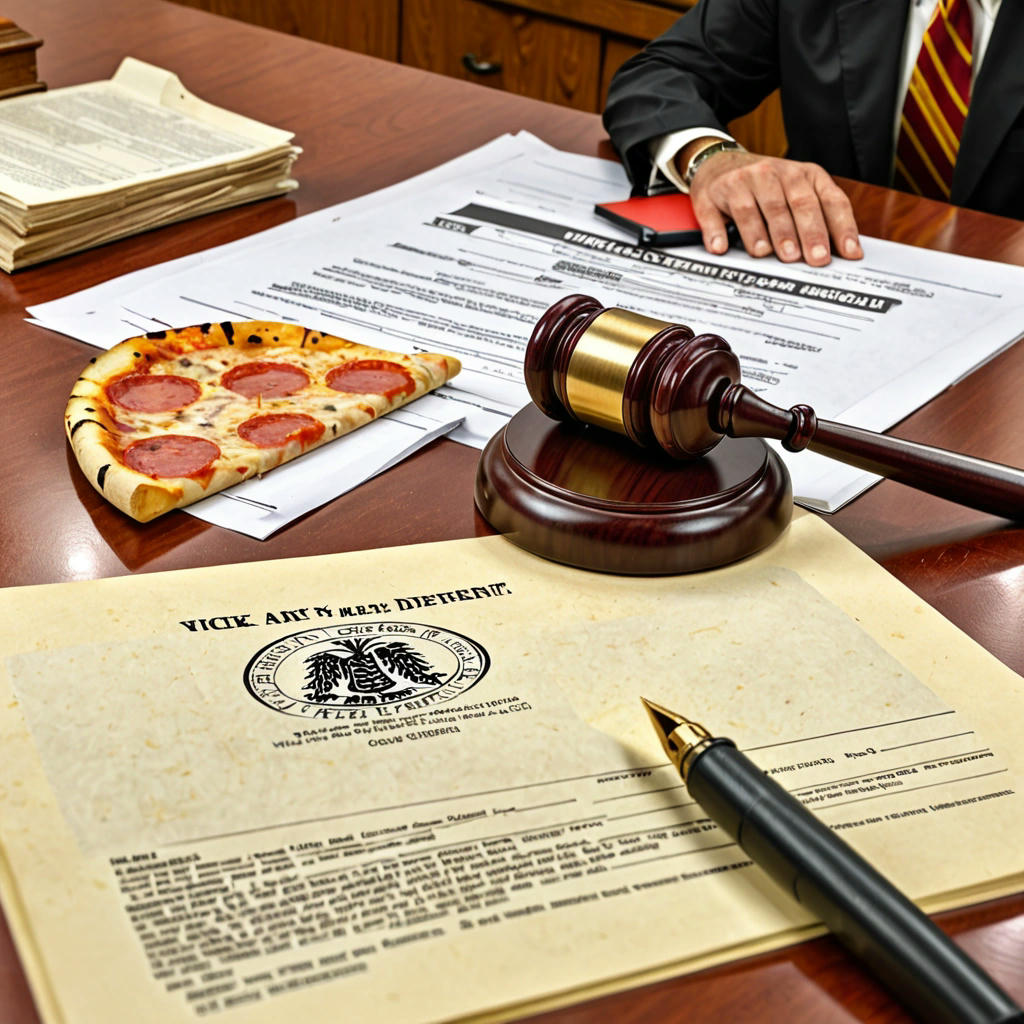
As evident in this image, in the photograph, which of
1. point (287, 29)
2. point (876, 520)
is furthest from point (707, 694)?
point (287, 29)

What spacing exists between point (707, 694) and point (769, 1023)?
0.53 ft

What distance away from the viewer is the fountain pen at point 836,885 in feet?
1.19

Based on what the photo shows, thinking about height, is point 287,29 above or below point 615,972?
below

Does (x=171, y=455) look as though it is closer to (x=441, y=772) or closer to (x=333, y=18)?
(x=441, y=772)

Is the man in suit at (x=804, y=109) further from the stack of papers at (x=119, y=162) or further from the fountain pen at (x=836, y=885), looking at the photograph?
the fountain pen at (x=836, y=885)

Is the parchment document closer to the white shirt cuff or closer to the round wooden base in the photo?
the round wooden base

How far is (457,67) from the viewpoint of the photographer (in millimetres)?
3326

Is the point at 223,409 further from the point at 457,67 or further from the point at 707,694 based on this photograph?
the point at 457,67

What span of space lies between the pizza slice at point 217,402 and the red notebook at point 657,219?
0.37 m

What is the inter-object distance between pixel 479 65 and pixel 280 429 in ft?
8.98

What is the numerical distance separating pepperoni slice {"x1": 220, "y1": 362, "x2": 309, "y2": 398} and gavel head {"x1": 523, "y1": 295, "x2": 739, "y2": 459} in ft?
0.61

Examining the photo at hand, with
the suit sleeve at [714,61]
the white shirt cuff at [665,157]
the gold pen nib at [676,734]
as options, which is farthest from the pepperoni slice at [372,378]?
the suit sleeve at [714,61]

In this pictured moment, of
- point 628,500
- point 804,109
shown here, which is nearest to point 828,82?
point 804,109

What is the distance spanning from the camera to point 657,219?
113 centimetres
